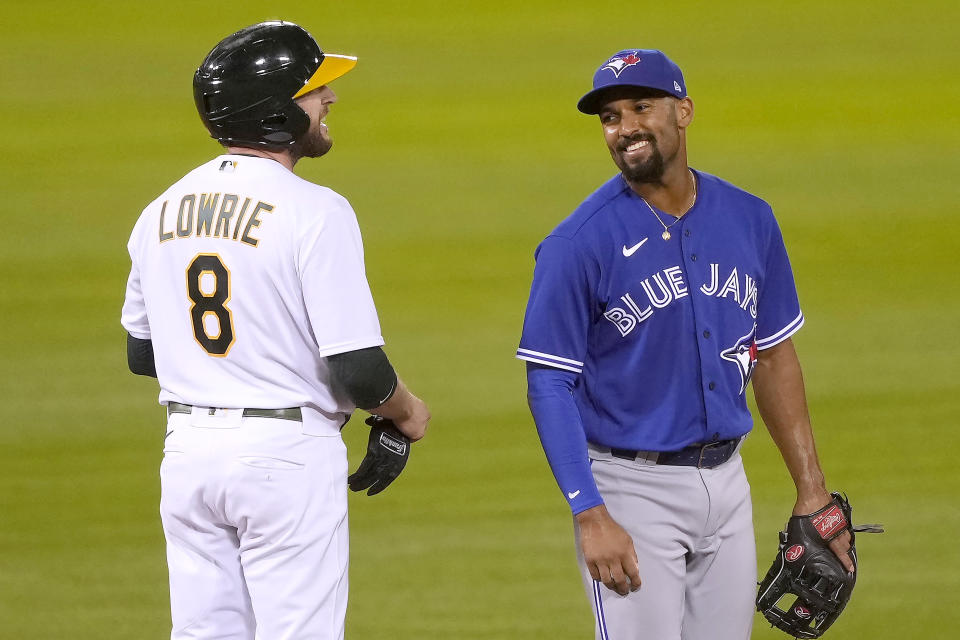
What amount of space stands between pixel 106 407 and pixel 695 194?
3471 mm

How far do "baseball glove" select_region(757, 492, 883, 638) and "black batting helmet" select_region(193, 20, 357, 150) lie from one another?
1493 mm

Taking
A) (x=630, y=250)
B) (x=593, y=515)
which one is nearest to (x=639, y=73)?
(x=630, y=250)

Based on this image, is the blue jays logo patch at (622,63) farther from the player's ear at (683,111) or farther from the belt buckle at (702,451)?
the belt buckle at (702,451)

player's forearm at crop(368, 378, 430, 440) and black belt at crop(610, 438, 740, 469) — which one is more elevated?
player's forearm at crop(368, 378, 430, 440)

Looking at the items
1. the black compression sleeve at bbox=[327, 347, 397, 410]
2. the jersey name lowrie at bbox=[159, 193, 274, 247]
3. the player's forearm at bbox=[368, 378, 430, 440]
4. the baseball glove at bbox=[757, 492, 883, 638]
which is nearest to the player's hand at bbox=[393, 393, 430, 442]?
the player's forearm at bbox=[368, 378, 430, 440]

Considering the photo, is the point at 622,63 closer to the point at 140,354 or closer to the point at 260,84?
the point at 260,84

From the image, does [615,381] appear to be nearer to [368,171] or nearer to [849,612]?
[849,612]

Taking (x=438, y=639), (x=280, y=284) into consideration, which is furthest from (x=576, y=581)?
(x=280, y=284)

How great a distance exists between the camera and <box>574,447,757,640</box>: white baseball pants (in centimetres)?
278

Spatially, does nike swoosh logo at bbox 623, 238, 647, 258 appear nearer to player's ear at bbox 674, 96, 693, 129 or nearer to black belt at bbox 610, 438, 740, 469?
player's ear at bbox 674, 96, 693, 129

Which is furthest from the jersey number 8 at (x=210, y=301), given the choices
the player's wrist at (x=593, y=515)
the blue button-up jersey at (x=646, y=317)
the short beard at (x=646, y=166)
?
the short beard at (x=646, y=166)

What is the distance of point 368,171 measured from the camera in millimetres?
6883

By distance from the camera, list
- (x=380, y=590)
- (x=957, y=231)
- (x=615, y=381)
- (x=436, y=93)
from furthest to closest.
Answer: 1. (x=436, y=93)
2. (x=957, y=231)
3. (x=380, y=590)
4. (x=615, y=381)

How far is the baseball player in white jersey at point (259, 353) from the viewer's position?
2.51 meters
